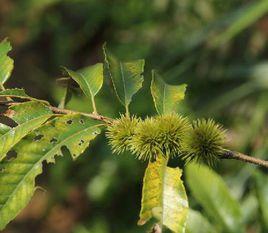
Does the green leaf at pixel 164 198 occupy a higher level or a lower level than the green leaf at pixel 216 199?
lower

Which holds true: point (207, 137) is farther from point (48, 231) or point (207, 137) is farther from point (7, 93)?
point (48, 231)

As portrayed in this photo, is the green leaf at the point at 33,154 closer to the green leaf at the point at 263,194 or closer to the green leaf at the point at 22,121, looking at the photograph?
the green leaf at the point at 22,121

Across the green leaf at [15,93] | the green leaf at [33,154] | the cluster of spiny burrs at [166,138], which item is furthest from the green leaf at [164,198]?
the green leaf at [15,93]

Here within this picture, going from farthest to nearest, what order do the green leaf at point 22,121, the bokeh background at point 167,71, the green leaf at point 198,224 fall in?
the bokeh background at point 167,71 → the green leaf at point 198,224 → the green leaf at point 22,121

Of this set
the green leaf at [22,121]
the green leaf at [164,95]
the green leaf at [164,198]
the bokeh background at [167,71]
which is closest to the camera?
the green leaf at [164,198]

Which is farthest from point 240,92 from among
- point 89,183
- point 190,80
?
point 89,183


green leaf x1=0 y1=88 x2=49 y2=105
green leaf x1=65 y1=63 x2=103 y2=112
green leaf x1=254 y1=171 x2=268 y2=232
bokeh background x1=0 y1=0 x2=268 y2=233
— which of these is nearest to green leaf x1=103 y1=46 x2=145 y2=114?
green leaf x1=65 y1=63 x2=103 y2=112

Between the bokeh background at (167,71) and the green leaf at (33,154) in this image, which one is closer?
the green leaf at (33,154)
